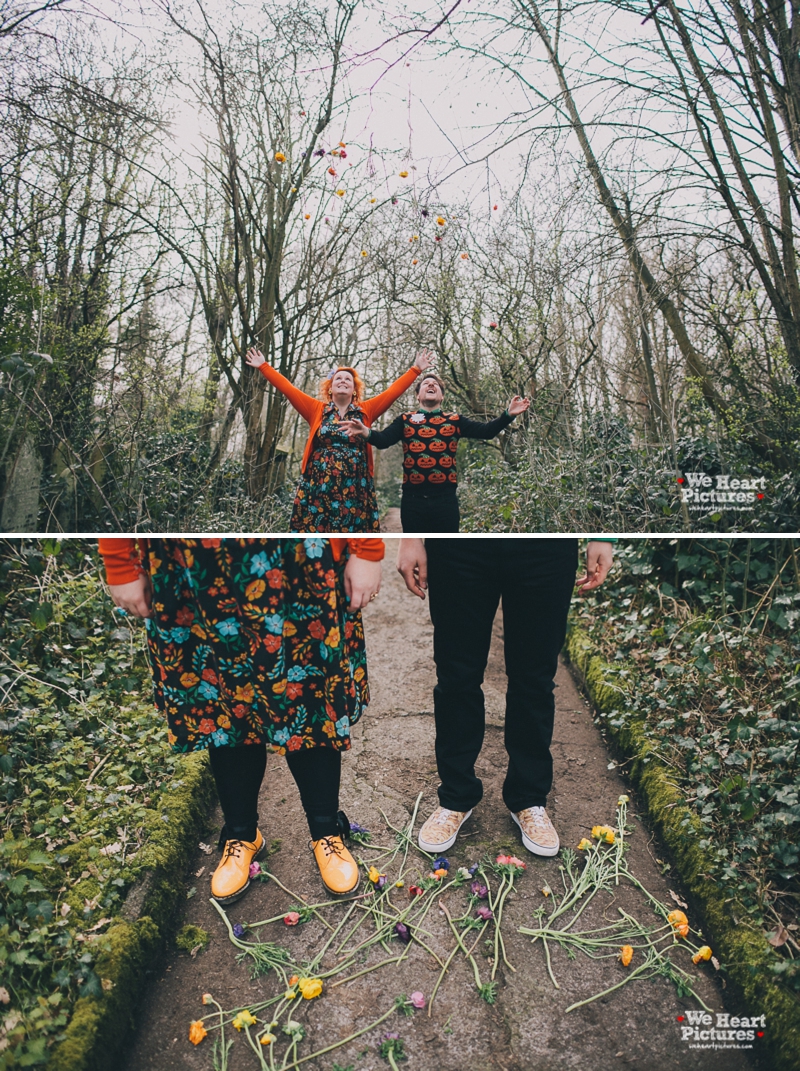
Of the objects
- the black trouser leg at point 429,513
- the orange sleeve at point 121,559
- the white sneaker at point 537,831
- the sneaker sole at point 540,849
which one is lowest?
the sneaker sole at point 540,849

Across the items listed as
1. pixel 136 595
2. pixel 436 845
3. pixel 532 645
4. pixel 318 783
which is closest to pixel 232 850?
pixel 318 783

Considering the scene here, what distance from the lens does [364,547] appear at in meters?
1.42

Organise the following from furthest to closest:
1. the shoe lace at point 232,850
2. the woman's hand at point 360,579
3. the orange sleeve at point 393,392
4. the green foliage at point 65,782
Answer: the shoe lace at point 232,850 < the woman's hand at point 360,579 < the green foliage at point 65,782 < the orange sleeve at point 393,392

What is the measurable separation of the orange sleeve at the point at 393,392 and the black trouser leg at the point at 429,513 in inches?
8.1

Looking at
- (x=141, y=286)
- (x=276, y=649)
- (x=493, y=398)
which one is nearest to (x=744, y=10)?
(x=493, y=398)

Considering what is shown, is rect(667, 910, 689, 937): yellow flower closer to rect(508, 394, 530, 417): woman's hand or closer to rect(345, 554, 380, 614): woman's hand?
rect(345, 554, 380, 614): woman's hand

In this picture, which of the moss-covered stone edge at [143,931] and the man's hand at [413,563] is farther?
the man's hand at [413,563]

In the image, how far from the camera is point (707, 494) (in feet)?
4.14

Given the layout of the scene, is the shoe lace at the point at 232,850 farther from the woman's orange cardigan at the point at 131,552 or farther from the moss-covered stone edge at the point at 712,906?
the moss-covered stone edge at the point at 712,906

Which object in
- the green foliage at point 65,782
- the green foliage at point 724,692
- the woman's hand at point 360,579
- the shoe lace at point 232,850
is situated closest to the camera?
the green foliage at point 65,782

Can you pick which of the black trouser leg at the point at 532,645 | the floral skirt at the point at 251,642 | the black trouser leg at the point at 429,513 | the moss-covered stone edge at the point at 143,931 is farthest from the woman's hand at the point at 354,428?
the moss-covered stone edge at the point at 143,931

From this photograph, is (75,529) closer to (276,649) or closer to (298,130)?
(276,649)

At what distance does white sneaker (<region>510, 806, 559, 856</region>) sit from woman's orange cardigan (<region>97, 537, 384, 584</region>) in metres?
0.97

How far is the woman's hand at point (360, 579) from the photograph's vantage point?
4.80 ft
